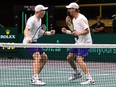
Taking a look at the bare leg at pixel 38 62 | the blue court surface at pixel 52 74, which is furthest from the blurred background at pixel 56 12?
the bare leg at pixel 38 62

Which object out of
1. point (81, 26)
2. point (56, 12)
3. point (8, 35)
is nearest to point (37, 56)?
point (81, 26)

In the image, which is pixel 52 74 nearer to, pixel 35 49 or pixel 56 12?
pixel 35 49

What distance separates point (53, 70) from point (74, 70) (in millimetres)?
562

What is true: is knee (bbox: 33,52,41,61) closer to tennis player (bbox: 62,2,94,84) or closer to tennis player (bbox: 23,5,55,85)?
tennis player (bbox: 23,5,55,85)

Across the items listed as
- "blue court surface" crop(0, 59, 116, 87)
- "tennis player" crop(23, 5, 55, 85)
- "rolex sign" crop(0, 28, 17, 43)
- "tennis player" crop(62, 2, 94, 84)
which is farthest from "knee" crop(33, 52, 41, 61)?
"rolex sign" crop(0, 28, 17, 43)

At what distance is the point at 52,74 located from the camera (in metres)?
10.0

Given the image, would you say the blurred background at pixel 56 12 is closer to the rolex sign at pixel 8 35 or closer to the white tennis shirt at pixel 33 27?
the rolex sign at pixel 8 35

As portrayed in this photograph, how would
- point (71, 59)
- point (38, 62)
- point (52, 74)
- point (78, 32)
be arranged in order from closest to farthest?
point (38, 62) → point (78, 32) → point (52, 74) → point (71, 59)

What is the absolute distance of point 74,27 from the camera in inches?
400

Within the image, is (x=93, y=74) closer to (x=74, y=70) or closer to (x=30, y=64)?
(x=74, y=70)

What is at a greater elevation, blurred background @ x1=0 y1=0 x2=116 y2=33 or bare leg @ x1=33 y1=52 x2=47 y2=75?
blurred background @ x1=0 y1=0 x2=116 y2=33

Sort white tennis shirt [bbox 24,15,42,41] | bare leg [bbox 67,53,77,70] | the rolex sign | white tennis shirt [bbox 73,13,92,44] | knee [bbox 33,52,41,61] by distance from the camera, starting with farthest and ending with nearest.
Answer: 1. the rolex sign
2. bare leg [bbox 67,53,77,70]
3. white tennis shirt [bbox 73,13,92,44]
4. white tennis shirt [bbox 24,15,42,41]
5. knee [bbox 33,52,41,61]

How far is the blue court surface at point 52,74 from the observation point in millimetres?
9477

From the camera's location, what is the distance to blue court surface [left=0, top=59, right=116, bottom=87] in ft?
31.1
